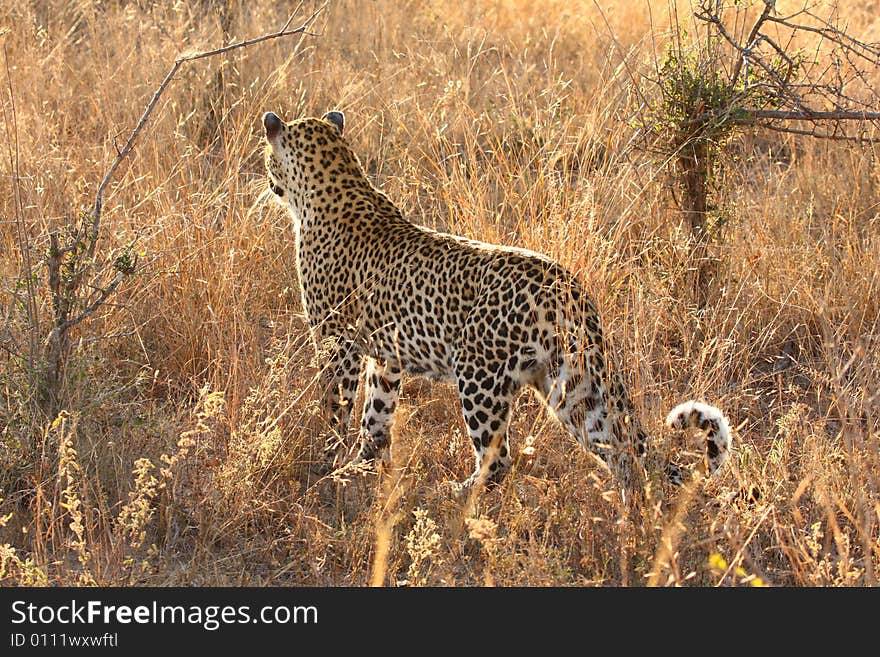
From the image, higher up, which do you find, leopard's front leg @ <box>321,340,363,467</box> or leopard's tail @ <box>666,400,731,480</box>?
leopard's tail @ <box>666,400,731,480</box>

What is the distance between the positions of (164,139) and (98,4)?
342cm

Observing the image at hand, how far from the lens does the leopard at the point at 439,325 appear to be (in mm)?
4520

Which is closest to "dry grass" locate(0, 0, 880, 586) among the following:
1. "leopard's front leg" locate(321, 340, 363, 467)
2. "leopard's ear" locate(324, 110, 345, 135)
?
"leopard's front leg" locate(321, 340, 363, 467)

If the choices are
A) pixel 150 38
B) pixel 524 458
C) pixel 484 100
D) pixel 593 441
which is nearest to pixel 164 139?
pixel 150 38

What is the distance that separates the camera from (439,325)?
16.0 ft

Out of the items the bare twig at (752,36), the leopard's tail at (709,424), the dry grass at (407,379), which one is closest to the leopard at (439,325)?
the leopard's tail at (709,424)

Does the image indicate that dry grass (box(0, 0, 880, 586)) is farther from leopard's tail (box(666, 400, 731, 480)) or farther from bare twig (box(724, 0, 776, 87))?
bare twig (box(724, 0, 776, 87))

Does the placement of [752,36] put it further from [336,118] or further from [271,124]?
[271,124]

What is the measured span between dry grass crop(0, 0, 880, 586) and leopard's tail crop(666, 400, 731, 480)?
0.34 feet

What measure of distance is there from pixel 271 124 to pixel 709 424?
8.37 feet

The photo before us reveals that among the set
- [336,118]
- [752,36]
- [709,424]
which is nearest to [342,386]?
[336,118]

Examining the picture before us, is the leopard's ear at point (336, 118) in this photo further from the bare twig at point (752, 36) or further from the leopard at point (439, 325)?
the bare twig at point (752, 36)

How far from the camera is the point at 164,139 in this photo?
7.36m

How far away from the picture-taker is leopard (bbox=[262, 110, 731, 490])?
452 cm
